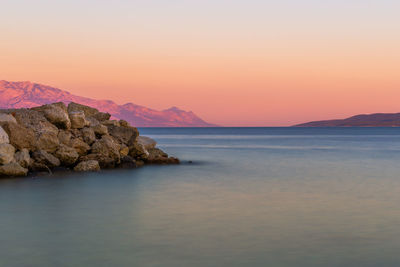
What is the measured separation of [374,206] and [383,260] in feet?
21.1

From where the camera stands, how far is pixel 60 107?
28.9 meters

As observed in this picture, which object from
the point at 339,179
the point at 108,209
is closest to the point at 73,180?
the point at 108,209

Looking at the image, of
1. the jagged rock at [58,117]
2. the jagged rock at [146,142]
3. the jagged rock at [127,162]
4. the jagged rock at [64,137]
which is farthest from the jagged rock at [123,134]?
the jagged rock at [64,137]

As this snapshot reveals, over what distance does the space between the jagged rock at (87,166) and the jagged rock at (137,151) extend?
501 centimetres

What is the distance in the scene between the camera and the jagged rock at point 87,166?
25172 mm

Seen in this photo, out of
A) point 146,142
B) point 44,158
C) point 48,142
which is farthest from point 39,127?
point 146,142

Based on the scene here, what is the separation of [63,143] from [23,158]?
135 inches

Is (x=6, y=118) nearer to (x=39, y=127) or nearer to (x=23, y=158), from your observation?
(x=39, y=127)

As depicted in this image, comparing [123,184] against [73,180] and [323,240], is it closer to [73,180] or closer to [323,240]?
[73,180]

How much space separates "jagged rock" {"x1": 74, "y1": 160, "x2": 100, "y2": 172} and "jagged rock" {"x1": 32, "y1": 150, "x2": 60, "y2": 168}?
1.20 m

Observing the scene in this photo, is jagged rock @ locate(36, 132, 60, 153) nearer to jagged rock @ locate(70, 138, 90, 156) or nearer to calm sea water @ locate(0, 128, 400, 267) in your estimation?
jagged rock @ locate(70, 138, 90, 156)

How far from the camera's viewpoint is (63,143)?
26203 millimetres

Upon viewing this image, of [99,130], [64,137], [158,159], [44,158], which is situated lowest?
[158,159]

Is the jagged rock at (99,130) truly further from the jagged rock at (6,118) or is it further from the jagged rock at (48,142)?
the jagged rock at (6,118)
